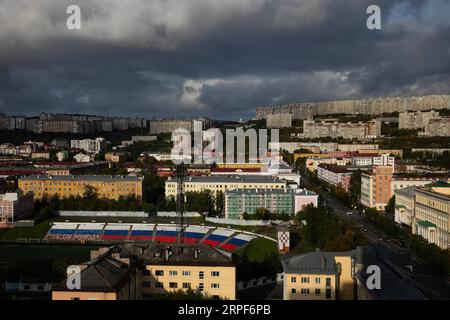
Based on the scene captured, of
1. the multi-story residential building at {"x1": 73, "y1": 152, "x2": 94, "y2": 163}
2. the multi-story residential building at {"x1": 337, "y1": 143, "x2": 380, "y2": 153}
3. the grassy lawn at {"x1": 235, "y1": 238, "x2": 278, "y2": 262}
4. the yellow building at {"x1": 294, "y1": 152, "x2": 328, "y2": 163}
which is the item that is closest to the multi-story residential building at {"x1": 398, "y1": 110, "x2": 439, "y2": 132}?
the multi-story residential building at {"x1": 337, "y1": 143, "x2": 380, "y2": 153}

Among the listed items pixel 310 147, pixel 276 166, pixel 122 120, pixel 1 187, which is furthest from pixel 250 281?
pixel 122 120

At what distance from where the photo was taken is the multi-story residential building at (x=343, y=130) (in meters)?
44.1

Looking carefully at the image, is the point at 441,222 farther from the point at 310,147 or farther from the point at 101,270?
the point at 310,147

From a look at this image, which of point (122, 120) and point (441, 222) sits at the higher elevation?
point (122, 120)

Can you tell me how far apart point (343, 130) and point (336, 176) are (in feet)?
68.7

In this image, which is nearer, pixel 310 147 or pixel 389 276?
pixel 389 276

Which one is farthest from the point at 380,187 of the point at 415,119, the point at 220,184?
the point at 415,119

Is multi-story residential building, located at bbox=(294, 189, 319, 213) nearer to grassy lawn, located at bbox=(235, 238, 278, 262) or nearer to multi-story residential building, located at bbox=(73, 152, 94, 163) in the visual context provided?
grassy lawn, located at bbox=(235, 238, 278, 262)

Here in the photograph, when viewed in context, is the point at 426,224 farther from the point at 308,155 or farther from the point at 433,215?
the point at 308,155

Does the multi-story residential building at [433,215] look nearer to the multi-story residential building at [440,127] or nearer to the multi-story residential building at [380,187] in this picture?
the multi-story residential building at [380,187]

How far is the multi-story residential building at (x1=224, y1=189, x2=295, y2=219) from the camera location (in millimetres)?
17828

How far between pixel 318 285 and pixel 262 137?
1470 inches

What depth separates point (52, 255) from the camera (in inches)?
531

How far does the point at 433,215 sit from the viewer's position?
13.9 meters
